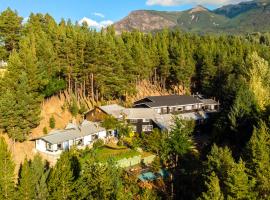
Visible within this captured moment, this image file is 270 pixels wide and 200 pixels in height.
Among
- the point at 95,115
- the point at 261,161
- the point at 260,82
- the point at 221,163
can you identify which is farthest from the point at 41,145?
the point at 260,82

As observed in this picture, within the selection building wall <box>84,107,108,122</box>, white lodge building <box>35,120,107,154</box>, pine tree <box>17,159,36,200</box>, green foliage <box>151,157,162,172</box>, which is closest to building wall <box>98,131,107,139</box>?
white lodge building <box>35,120,107,154</box>

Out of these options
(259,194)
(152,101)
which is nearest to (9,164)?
(259,194)

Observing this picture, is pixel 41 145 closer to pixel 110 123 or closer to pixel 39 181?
pixel 110 123

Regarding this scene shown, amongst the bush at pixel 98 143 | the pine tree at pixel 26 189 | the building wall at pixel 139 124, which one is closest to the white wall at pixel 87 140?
the bush at pixel 98 143

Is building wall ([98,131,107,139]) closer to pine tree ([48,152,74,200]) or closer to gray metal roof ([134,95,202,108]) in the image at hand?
gray metal roof ([134,95,202,108])

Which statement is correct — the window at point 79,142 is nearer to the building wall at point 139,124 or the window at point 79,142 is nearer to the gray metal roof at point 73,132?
the gray metal roof at point 73,132

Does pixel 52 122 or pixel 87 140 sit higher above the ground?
pixel 52 122
